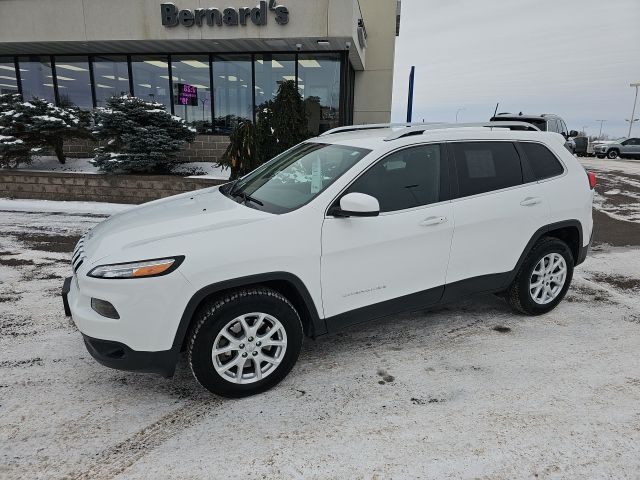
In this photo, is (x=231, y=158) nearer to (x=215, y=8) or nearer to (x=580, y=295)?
(x=215, y=8)

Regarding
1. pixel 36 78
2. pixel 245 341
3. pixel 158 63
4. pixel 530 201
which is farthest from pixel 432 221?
pixel 36 78

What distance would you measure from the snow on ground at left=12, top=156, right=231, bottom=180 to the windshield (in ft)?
24.0

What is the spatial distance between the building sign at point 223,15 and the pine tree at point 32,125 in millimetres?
3680

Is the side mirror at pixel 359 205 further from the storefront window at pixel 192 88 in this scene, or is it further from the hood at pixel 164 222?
the storefront window at pixel 192 88

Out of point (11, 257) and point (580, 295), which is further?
point (11, 257)

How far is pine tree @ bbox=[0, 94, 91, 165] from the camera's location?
10.8 metres

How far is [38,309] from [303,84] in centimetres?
1096

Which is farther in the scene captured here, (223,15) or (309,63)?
(309,63)

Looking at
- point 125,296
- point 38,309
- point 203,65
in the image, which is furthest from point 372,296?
point 203,65

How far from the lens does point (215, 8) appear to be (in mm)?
11375

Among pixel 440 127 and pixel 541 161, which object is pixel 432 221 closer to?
pixel 440 127

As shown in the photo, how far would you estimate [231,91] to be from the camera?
1351 centimetres

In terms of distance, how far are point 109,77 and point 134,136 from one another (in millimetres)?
4703

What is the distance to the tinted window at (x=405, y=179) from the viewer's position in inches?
128
